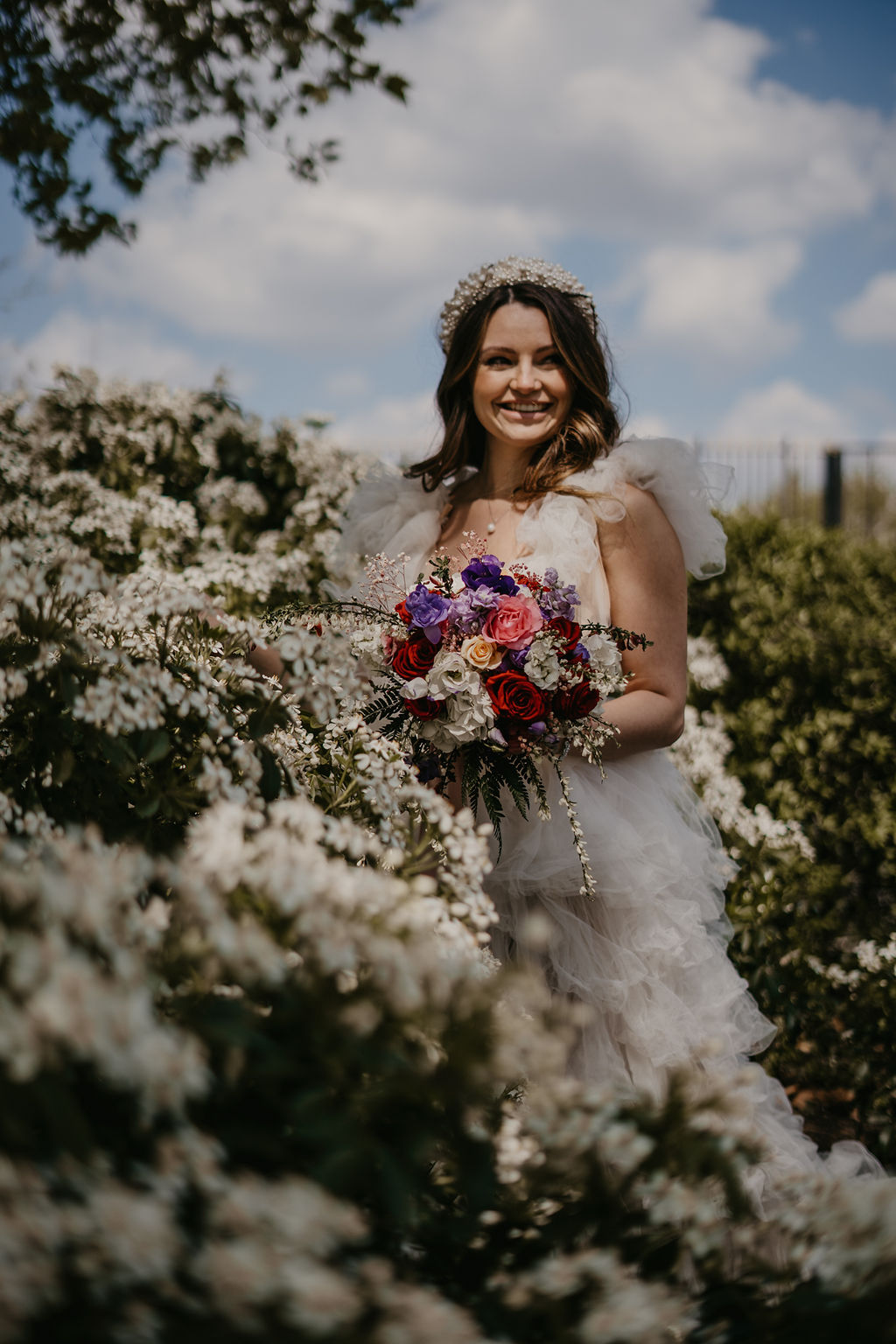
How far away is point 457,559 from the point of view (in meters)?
2.91

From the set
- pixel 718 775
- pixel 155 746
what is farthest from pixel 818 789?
pixel 155 746

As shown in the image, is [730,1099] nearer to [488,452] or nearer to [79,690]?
[79,690]

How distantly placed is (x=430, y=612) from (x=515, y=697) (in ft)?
0.85

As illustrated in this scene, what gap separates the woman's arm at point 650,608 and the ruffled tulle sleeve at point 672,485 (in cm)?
6

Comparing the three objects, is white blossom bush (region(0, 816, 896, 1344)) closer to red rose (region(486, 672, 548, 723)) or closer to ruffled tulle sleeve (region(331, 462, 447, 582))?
red rose (region(486, 672, 548, 723))

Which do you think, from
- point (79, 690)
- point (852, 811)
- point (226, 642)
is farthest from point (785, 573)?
point (79, 690)

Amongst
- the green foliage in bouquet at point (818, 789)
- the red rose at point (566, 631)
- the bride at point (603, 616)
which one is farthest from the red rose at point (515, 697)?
the green foliage in bouquet at point (818, 789)

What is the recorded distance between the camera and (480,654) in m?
1.99

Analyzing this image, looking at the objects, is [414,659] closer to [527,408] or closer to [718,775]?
[527,408]

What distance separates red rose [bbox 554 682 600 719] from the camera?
2.02 meters

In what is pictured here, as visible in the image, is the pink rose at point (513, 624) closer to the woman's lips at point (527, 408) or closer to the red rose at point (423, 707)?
the red rose at point (423, 707)

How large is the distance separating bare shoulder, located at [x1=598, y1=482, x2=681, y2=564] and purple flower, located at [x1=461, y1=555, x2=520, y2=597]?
0.64 m

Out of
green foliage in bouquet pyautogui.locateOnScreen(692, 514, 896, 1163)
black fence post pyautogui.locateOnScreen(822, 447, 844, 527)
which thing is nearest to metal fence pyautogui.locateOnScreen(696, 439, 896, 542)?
black fence post pyautogui.locateOnScreen(822, 447, 844, 527)

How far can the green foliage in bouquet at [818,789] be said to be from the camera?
11.3 feet
